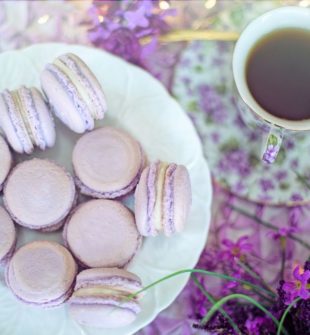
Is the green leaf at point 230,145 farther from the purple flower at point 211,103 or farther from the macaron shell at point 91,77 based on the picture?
the macaron shell at point 91,77

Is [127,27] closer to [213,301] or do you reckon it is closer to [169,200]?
[169,200]

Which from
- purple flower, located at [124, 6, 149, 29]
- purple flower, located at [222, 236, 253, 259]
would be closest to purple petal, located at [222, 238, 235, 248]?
purple flower, located at [222, 236, 253, 259]

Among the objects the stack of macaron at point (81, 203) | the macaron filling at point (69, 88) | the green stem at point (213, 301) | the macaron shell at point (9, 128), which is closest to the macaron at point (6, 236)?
the stack of macaron at point (81, 203)

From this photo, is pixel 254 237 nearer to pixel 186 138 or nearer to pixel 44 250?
pixel 186 138

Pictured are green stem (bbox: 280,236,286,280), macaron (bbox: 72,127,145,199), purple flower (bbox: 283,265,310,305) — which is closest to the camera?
purple flower (bbox: 283,265,310,305)

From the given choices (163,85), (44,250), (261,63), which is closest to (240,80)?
(261,63)

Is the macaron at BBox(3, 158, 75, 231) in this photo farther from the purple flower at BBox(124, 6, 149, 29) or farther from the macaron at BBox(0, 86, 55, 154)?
the purple flower at BBox(124, 6, 149, 29)
